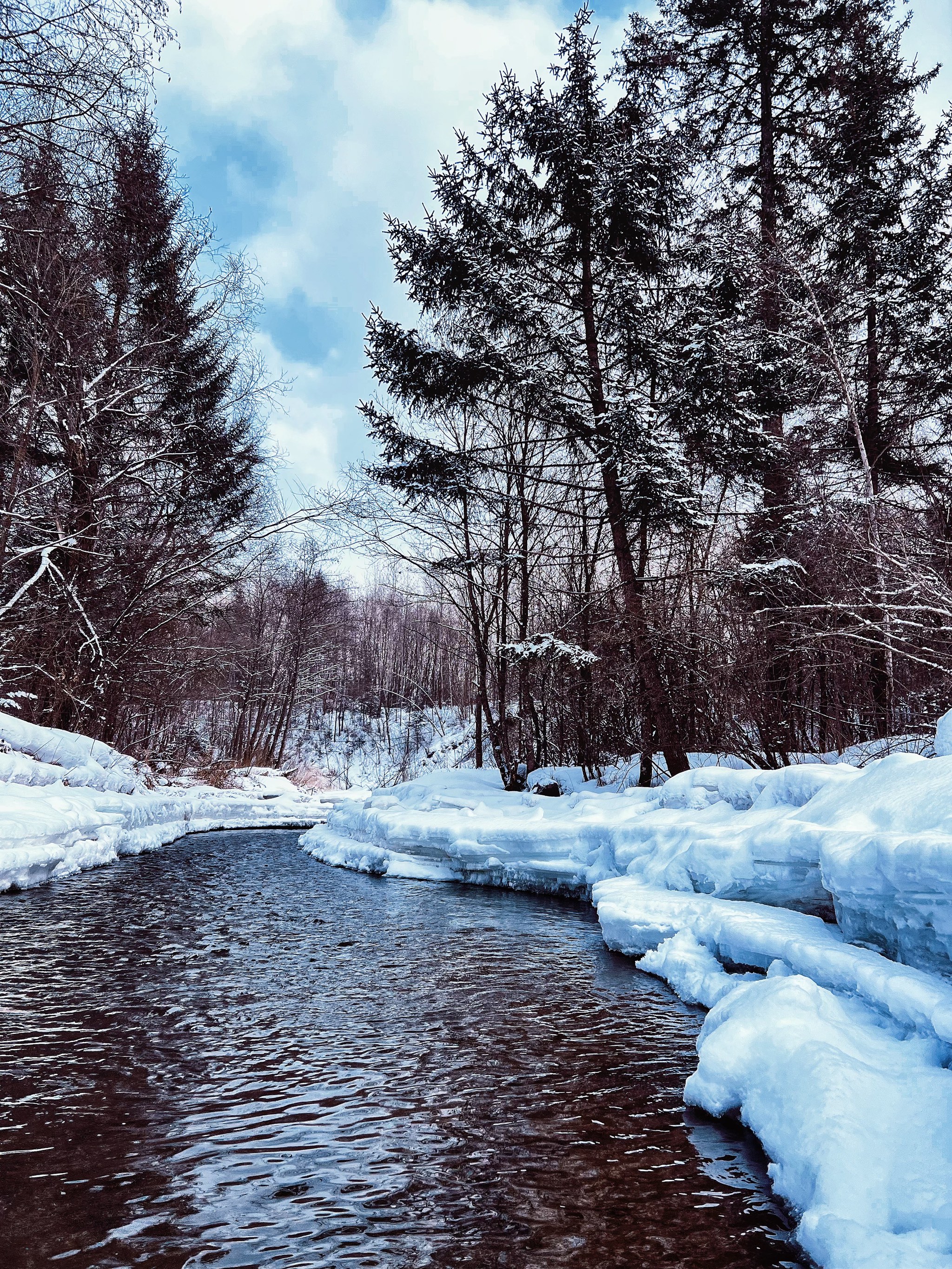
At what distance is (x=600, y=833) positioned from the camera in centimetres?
→ 910

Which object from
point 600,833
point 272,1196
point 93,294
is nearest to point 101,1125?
point 272,1196

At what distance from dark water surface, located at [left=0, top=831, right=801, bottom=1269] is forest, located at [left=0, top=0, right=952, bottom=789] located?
491 centimetres

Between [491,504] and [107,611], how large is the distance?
8.69 m

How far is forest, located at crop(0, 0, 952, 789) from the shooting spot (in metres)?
Result: 9.91

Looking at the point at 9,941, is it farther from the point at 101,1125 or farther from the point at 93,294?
the point at 93,294

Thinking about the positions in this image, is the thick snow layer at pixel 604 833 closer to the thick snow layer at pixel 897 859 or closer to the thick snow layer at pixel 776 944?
the thick snow layer at pixel 776 944

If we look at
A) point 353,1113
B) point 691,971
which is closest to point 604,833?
point 691,971

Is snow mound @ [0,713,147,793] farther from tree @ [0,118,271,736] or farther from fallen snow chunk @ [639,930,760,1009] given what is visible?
fallen snow chunk @ [639,930,760,1009]

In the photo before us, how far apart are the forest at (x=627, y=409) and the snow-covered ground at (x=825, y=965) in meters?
2.75

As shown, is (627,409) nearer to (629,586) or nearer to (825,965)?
(629,586)

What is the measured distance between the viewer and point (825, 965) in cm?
399

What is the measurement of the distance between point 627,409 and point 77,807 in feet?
31.0

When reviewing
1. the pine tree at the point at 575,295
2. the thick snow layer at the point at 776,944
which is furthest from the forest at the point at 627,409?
the thick snow layer at the point at 776,944

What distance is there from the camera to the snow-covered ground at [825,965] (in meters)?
2.46
